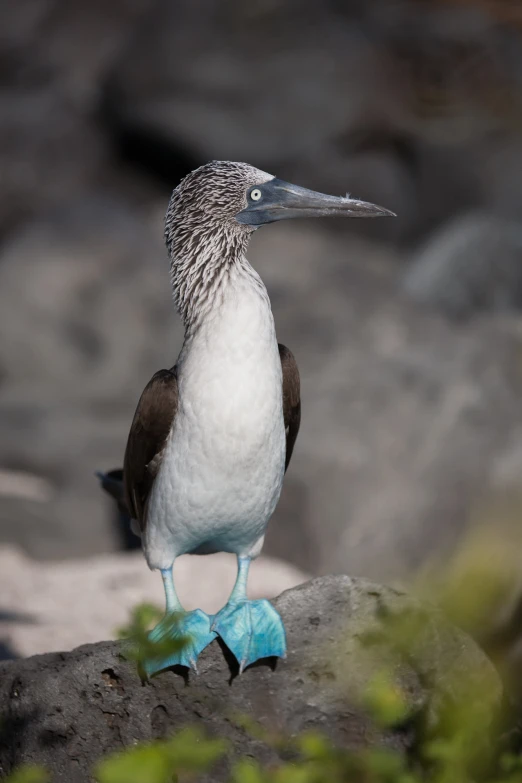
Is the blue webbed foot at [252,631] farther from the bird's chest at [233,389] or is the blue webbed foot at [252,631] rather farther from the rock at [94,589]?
the rock at [94,589]

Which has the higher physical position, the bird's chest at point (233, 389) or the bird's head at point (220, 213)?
the bird's head at point (220, 213)

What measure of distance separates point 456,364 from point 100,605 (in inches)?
107

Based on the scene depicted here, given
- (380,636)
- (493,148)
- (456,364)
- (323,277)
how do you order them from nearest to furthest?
(380,636) < (456,364) < (323,277) < (493,148)

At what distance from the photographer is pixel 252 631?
304 cm

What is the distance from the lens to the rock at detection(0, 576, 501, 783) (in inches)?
117

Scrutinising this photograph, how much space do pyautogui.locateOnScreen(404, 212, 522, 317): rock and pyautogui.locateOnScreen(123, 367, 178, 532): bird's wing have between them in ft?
20.9

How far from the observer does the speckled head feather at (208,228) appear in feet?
10.7

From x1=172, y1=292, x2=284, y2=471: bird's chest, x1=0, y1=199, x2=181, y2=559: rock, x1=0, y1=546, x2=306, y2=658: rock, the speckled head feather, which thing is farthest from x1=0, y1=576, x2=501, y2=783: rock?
x1=0, y1=199, x2=181, y2=559: rock

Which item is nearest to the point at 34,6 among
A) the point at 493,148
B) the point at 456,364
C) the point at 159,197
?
the point at 159,197

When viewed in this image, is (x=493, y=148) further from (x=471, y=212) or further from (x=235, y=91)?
(x=235, y=91)

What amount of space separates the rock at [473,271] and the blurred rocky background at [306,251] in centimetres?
2

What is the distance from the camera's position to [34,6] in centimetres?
1543

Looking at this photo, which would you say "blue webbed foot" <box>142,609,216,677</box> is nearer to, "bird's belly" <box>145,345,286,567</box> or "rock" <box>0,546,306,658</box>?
"bird's belly" <box>145,345,286,567</box>

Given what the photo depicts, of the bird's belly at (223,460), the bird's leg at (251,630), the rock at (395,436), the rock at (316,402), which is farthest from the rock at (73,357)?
the bird's leg at (251,630)
